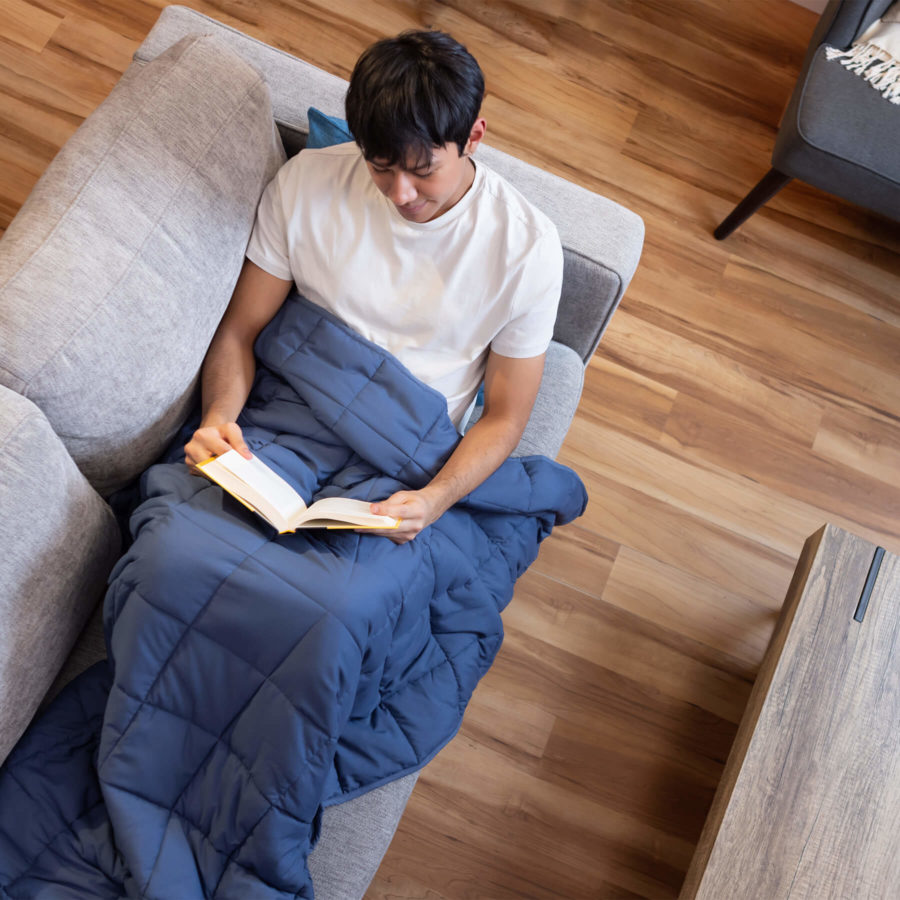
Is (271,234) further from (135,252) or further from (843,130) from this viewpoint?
(843,130)

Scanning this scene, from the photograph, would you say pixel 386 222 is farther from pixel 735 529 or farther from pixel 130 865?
pixel 735 529

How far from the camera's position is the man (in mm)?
1260

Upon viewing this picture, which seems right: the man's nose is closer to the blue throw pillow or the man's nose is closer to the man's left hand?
the blue throw pillow

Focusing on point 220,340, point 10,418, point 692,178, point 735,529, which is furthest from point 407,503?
point 692,178

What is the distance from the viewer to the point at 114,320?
1.13 m

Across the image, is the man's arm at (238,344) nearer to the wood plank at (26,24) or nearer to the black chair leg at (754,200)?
the black chair leg at (754,200)

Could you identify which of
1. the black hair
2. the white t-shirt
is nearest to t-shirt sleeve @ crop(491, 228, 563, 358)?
the white t-shirt

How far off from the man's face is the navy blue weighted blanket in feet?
0.95

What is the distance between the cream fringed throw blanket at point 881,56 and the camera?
1.83 m

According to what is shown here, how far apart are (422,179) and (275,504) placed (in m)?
0.51

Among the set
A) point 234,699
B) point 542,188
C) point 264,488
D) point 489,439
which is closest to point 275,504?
point 264,488

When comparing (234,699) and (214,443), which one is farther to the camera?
(214,443)

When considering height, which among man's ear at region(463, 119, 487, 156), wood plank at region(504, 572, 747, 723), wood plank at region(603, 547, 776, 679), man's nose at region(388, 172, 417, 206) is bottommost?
wood plank at region(504, 572, 747, 723)

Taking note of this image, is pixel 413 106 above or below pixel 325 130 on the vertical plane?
above
